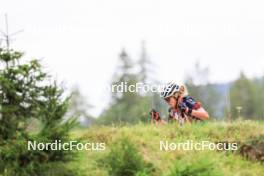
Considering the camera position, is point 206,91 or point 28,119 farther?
point 206,91

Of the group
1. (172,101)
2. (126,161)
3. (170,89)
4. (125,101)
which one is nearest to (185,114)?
(172,101)

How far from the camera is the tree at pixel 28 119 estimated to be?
1229cm

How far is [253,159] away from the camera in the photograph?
14.1 metres

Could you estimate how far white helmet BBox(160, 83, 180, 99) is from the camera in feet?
50.9

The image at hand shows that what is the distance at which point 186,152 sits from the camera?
1394cm

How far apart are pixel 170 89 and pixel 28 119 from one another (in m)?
3.73

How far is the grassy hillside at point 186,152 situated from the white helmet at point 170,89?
652 mm

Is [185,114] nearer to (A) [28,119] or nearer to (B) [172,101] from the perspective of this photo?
(B) [172,101]

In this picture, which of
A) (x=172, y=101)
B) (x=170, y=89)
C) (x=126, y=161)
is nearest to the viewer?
(x=126, y=161)

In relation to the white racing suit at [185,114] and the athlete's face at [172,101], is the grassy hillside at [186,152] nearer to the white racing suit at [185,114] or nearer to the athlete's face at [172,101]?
the white racing suit at [185,114]

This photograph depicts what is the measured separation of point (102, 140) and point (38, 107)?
221cm

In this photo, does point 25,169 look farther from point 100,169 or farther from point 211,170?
point 211,170

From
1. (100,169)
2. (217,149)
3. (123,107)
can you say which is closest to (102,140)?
(100,169)

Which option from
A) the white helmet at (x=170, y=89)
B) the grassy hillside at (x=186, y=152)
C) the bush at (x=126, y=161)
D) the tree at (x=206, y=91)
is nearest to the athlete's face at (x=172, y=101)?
the white helmet at (x=170, y=89)
